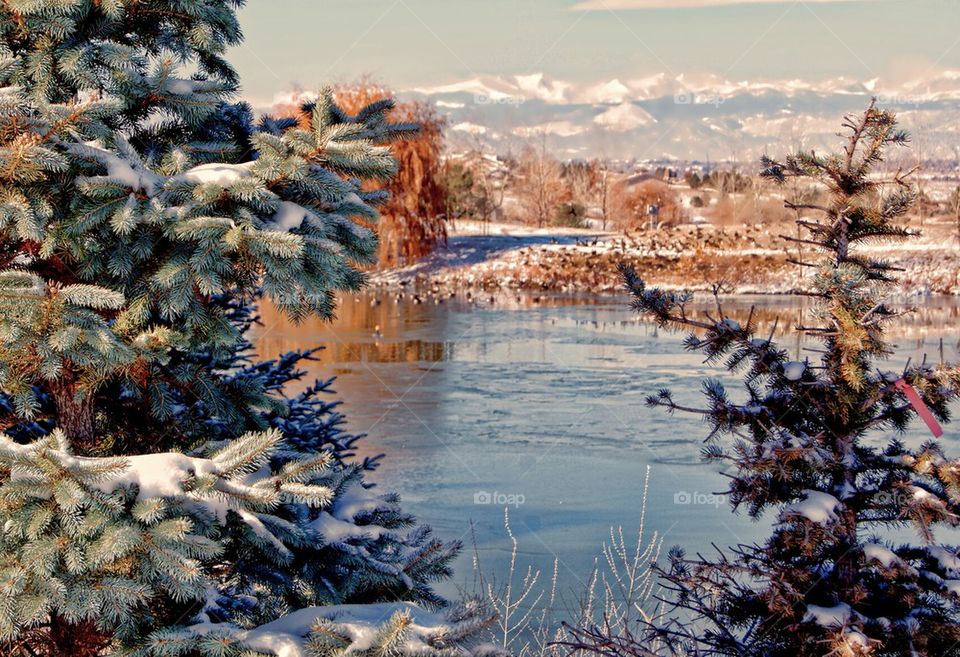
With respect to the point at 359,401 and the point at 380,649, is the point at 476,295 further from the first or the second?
the point at 380,649

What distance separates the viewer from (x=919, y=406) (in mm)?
3395

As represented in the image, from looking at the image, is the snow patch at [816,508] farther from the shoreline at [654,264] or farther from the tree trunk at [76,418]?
the shoreline at [654,264]

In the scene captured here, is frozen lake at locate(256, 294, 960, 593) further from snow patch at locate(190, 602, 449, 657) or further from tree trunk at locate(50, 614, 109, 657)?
tree trunk at locate(50, 614, 109, 657)

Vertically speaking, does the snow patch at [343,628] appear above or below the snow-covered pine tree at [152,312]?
below

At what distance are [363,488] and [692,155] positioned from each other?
151161mm

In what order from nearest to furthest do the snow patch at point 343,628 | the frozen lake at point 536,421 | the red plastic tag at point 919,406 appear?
the snow patch at point 343,628 → the red plastic tag at point 919,406 → the frozen lake at point 536,421

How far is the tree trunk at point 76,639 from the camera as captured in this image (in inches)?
125

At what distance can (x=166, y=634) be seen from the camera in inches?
115

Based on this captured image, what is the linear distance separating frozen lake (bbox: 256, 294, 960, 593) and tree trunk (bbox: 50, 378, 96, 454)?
3.29 meters

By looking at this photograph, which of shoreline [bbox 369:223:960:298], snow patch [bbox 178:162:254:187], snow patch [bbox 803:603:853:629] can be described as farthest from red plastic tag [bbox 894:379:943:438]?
shoreline [bbox 369:223:960:298]

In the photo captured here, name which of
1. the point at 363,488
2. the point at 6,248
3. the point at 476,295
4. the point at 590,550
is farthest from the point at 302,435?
the point at 476,295

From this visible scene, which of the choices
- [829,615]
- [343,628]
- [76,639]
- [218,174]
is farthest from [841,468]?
[76,639]

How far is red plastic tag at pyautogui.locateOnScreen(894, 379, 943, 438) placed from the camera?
3305 millimetres

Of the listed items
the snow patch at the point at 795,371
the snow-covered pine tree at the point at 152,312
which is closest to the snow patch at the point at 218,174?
the snow-covered pine tree at the point at 152,312
